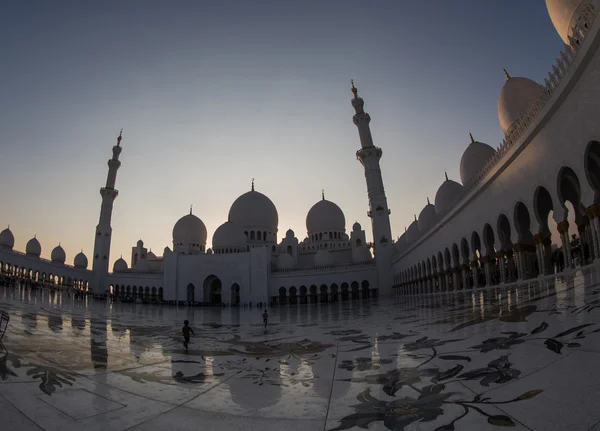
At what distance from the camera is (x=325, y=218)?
129 ft

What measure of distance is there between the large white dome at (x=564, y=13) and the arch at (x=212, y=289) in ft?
88.3

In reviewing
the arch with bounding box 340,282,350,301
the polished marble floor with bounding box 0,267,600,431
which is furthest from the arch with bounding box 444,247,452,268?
the polished marble floor with bounding box 0,267,600,431

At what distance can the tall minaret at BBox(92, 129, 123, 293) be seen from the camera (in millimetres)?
35594

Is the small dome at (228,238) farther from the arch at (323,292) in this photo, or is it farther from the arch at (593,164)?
the arch at (593,164)

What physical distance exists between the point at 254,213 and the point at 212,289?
9.40 metres

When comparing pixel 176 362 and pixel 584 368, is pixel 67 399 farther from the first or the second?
pixel 584 368

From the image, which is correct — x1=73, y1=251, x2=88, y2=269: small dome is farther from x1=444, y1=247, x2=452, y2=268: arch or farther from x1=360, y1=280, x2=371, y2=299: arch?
x1=444, y1=247, x2=452, y2=268: arch

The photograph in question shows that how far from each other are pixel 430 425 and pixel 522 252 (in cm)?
1197

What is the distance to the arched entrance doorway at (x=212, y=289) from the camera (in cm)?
3128

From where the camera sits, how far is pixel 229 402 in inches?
82.5

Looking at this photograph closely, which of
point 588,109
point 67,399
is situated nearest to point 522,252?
point 588,109

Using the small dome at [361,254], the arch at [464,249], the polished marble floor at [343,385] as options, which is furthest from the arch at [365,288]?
the polished marble floor at [343,385]

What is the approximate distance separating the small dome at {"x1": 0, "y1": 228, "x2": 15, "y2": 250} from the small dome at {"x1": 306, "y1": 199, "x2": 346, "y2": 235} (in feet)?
91.1

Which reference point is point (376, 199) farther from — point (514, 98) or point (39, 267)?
point (39, 267)
